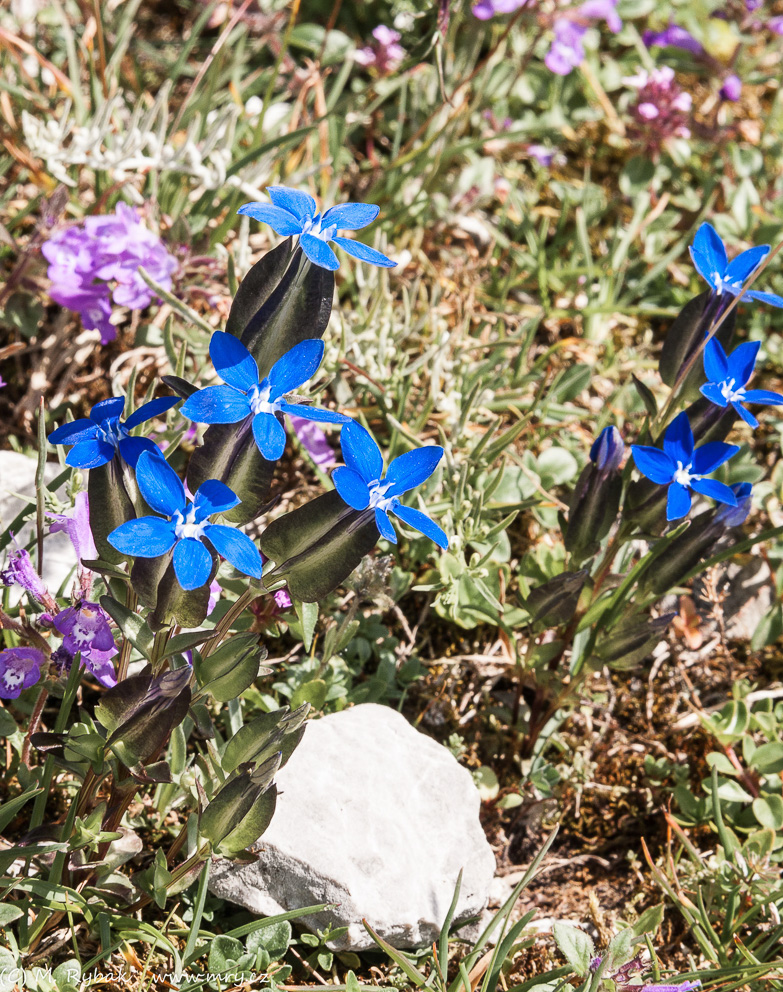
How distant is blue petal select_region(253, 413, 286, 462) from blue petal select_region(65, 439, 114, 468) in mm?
284

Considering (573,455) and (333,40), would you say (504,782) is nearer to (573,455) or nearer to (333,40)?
(573,455)

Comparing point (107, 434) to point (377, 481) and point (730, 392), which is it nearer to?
point (377, 481)

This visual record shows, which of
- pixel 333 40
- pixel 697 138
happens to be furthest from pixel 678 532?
pixel 333 40

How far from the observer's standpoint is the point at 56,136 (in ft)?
10.3

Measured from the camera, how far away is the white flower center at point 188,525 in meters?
1.53

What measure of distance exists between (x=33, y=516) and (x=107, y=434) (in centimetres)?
99

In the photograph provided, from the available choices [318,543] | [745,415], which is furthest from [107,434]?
[745,415]

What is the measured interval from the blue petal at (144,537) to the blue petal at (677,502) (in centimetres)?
109

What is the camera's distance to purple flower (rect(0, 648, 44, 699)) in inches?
80.8

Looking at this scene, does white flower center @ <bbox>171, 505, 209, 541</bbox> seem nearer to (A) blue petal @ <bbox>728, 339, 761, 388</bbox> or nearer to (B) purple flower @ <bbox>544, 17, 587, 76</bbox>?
(A) blue petal @ <bbox>728, 339, 761, 388</bbox>

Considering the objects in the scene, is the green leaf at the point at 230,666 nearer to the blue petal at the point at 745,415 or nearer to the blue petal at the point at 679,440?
the blue petal at the point at 679,440

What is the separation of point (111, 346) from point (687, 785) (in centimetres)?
238

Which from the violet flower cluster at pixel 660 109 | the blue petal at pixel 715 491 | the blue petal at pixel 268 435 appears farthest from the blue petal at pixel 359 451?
the violet flower cluster at pixel 660 109

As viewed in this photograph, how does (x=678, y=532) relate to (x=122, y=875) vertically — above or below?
above
